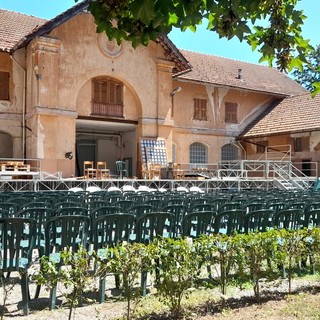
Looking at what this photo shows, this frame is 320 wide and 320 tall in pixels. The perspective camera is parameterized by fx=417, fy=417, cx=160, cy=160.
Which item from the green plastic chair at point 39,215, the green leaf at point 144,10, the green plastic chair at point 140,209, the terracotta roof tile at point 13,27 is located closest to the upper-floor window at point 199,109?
the terracotta roof tile at point 13,27

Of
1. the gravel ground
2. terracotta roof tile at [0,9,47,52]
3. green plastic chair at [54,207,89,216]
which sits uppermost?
terracotta roof tile at [0,9,47,52]

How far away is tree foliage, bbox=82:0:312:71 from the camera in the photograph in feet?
8.87

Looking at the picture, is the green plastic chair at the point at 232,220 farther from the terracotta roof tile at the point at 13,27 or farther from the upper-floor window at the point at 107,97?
the terracotta roof tile at the point at 13,27

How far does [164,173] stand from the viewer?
2112 centimetres

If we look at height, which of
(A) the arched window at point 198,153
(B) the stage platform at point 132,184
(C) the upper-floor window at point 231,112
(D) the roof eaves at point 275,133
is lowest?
(B) the stage platform at point 132,184

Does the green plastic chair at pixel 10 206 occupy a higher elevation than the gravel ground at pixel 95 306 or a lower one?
higher

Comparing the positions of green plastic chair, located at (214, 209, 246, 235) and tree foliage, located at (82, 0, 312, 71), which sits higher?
tree foliage, located at (82, 0, 312, 71)

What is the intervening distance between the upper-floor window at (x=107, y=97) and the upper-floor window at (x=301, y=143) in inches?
423

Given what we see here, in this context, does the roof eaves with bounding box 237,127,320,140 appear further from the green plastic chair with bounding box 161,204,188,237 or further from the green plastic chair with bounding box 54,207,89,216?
the green plastic chair with bounding box 54,207,89,216

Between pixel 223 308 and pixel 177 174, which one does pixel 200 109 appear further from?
pixel 223 308

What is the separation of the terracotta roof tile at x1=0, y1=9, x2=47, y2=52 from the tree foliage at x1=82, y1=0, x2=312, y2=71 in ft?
60.7

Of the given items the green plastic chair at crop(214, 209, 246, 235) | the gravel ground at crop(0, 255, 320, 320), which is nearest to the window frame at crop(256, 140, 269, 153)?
the green plastic chair at crop(214, 209, 246, 235)

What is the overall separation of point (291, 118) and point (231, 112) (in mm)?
3925

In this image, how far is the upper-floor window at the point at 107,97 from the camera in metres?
21.5
